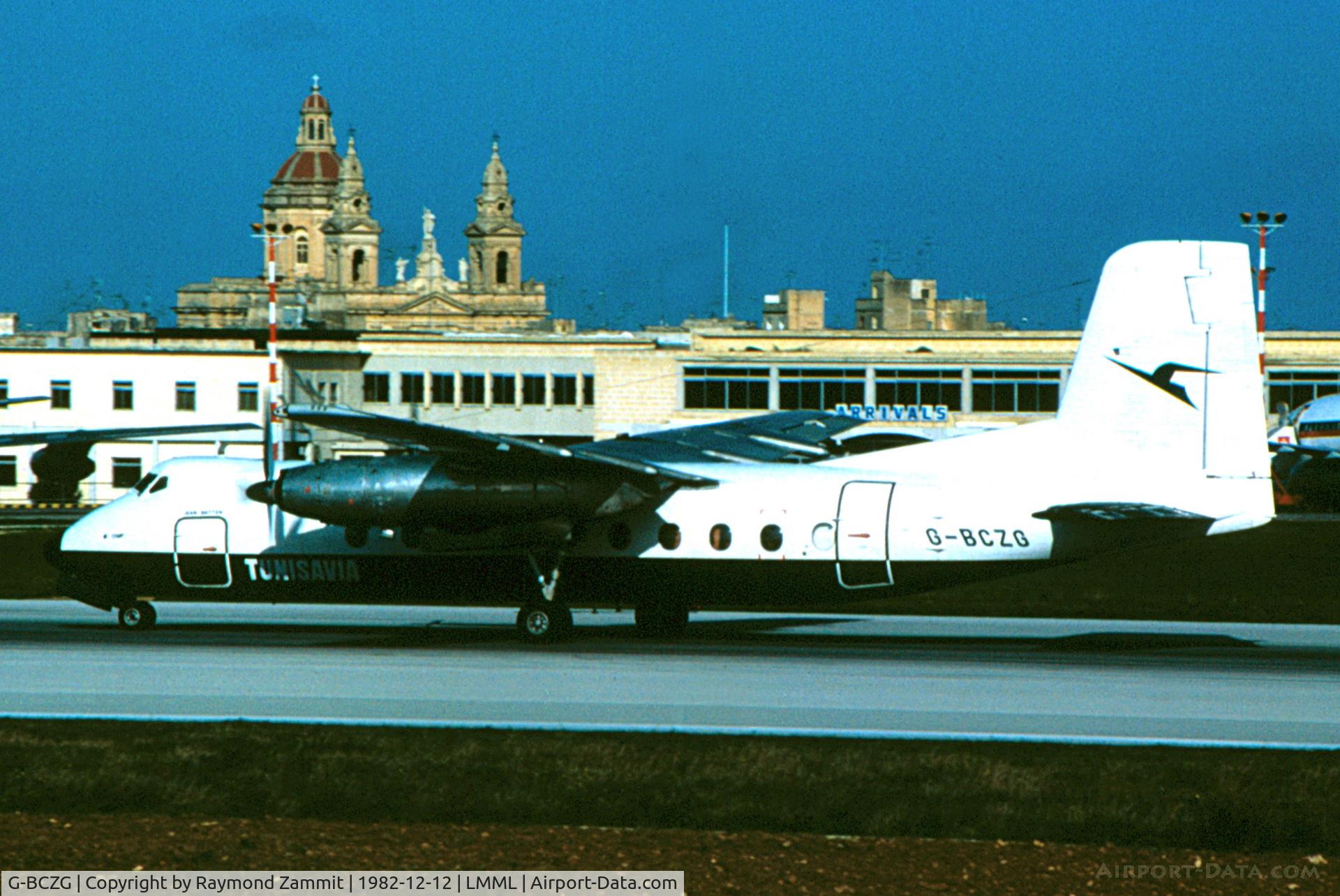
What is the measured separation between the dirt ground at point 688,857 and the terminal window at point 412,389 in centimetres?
9197

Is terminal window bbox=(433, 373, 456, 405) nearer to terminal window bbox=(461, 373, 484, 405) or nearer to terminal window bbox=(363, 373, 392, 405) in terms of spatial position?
terminal window bbox=(461, 373, 484, 405)

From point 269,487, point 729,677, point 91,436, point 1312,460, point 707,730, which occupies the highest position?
point 91,436

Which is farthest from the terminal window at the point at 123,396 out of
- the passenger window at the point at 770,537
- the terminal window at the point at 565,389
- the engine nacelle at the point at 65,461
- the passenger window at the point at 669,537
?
the passenger window at the point at 770,537

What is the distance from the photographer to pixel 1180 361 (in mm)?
23453

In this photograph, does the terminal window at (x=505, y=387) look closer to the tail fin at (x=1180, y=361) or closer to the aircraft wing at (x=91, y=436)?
the aircraft wing at (x=91, y=436)

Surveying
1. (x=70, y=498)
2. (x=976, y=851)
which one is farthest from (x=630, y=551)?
(x=70, y=498)

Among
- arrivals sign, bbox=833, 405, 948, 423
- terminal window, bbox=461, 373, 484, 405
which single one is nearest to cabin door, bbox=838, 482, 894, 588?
arrivals sign, bbox=833, 405, 948, 423

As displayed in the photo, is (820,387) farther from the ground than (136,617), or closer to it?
farther from the ground

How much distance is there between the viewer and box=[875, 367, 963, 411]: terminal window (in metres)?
95.4

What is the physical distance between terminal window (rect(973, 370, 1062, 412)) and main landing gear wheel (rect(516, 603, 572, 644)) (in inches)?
2794

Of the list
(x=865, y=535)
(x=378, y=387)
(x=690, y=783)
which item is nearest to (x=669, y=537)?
(x=865, y=535)

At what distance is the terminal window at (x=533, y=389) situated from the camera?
347 ft

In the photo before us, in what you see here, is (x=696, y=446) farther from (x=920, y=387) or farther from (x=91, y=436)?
(x=920, y=387)

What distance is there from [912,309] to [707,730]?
112 m
